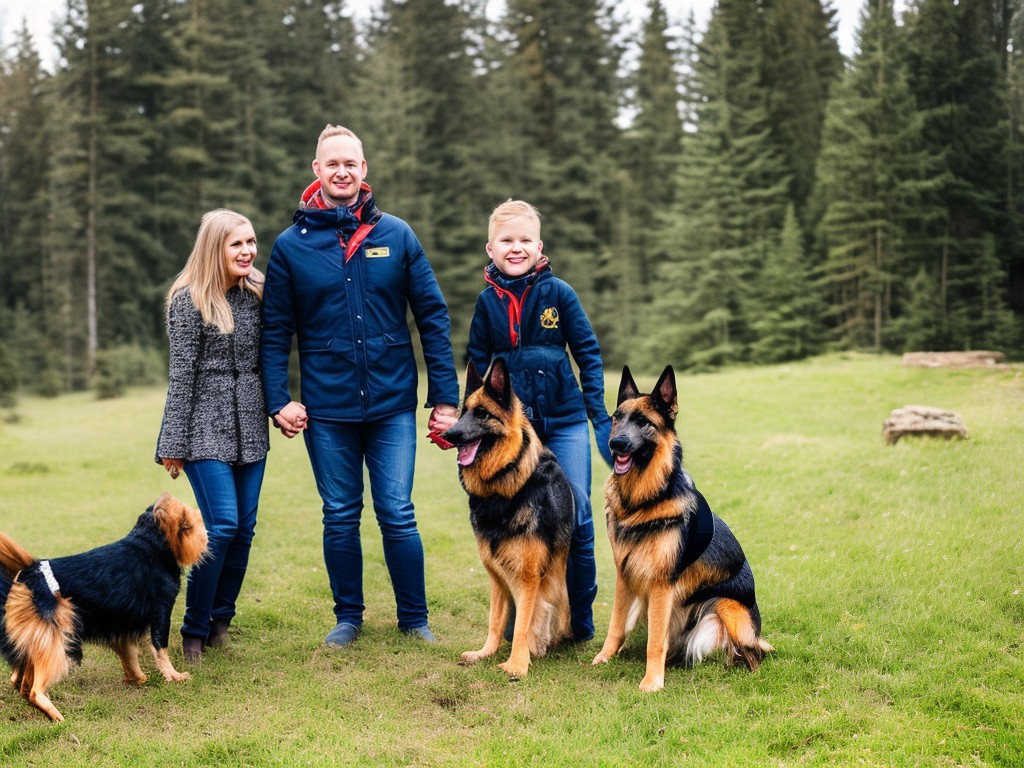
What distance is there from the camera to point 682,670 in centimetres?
470

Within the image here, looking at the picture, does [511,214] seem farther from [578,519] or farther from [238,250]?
[578,519]

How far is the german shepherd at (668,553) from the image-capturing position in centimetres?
455

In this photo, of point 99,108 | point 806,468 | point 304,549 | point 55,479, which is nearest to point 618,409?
point 304,549

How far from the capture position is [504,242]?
5.02 m

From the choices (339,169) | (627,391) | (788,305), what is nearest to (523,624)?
(627,391)

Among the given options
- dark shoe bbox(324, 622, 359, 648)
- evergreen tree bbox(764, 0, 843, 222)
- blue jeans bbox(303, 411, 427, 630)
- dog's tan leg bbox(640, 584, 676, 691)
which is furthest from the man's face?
evergreen tree bbox(764, 0, 843, 222)

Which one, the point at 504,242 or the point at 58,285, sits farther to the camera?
the point at 58,285

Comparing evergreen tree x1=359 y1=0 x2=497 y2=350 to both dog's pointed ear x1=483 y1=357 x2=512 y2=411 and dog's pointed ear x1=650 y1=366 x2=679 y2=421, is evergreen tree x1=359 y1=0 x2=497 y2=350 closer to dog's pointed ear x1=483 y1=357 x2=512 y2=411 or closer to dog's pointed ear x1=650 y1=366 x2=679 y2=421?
dog's pointed ear x1=483 y1=357 x2=512 y2=411

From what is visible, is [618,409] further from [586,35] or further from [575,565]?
[586,35]

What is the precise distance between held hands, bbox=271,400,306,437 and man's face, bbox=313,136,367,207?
123 centimetres

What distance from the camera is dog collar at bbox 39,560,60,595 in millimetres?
4301

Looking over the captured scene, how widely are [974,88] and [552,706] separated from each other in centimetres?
1599

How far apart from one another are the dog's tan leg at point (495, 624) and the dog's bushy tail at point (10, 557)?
2398mm

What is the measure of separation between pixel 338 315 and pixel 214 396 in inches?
33.9
